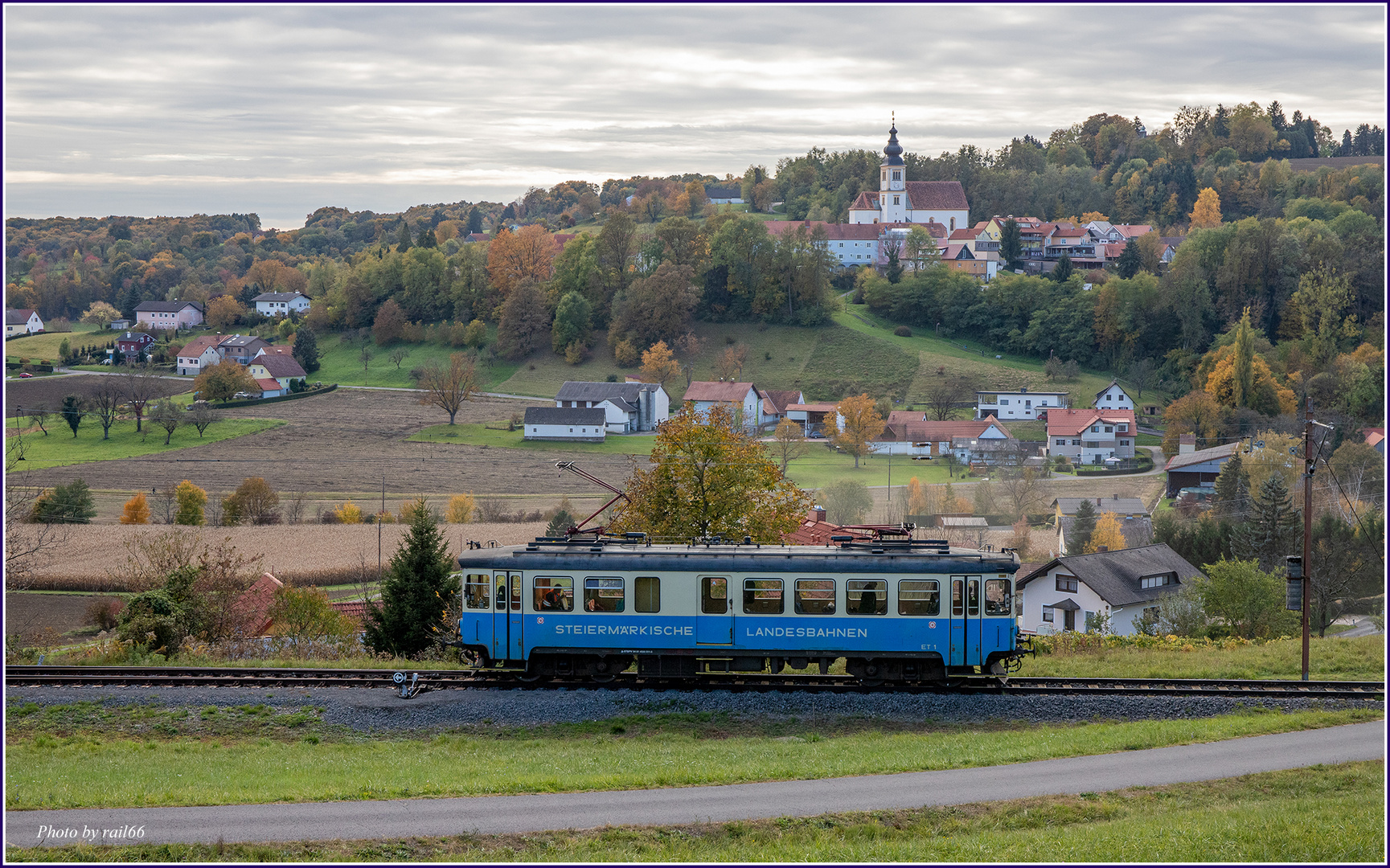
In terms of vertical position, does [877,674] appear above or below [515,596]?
below

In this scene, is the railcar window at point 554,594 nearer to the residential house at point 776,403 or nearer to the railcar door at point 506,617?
the railcar door at point 506,617

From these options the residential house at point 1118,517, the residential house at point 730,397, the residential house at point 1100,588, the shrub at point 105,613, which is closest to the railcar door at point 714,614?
the shrub at point 105,613

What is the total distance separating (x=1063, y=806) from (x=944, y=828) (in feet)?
5.66

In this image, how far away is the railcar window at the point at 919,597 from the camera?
1872 centimetres

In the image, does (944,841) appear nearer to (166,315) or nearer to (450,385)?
(450,385)

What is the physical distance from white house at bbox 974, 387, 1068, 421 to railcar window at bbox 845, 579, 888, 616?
71.4m

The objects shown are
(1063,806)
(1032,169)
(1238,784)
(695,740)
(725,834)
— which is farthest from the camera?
(1032,169)

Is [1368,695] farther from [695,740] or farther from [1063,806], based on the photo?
[695,740]

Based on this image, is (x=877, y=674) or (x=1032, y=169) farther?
(x=1032, y=169)

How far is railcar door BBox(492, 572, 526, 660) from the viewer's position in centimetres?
1933

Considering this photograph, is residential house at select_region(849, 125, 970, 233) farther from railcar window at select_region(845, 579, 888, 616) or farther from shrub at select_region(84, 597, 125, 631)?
railcar window at select_region(845, 579, 888, 616)

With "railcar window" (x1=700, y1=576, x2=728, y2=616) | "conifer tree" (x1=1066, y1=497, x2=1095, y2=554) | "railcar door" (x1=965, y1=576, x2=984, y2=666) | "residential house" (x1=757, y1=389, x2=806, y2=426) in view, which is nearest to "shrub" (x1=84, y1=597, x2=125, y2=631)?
"railcar window" (x1=700, y1=576, x2=728, y2=616)

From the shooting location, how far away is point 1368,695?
1842 cm

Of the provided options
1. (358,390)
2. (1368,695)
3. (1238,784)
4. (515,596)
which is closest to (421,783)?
(515,596)
